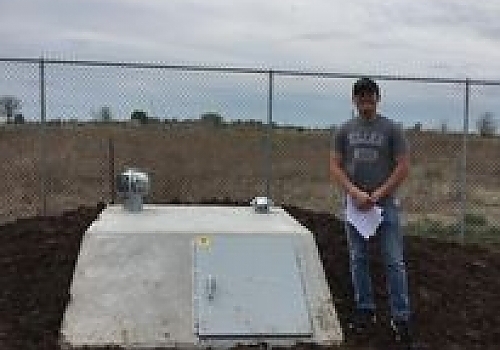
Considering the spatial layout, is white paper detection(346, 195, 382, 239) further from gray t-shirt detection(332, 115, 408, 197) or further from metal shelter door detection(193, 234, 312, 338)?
metal shelter door detection(193, 234, 312, 338)

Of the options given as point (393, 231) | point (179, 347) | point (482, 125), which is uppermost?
point (482, 125)

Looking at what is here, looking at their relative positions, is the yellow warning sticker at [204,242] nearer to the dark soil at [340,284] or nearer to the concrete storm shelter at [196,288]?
the concrete storm shelter at [196,288]

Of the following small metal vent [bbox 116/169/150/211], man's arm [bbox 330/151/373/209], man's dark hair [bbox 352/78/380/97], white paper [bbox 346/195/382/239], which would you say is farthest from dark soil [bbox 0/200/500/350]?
man's dark hair [bbox 352/78/380/97]

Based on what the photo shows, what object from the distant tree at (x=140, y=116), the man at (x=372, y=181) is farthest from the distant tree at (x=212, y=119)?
the man at (x=372, y=181)

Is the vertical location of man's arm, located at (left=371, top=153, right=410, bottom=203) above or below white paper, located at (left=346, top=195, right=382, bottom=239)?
above

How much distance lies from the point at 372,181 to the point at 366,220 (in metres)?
0.29

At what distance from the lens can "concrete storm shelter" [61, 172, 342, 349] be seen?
7426 mm

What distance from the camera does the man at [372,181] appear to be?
298 inches

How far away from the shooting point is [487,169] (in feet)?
92.6

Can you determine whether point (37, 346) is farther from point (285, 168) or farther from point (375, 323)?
point (285, 168)

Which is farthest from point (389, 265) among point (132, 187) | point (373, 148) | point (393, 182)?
point (132, 187)

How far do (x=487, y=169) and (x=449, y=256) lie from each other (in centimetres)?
1876

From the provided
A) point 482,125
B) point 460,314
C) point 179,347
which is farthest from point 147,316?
point 482,125

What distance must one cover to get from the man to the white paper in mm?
39
